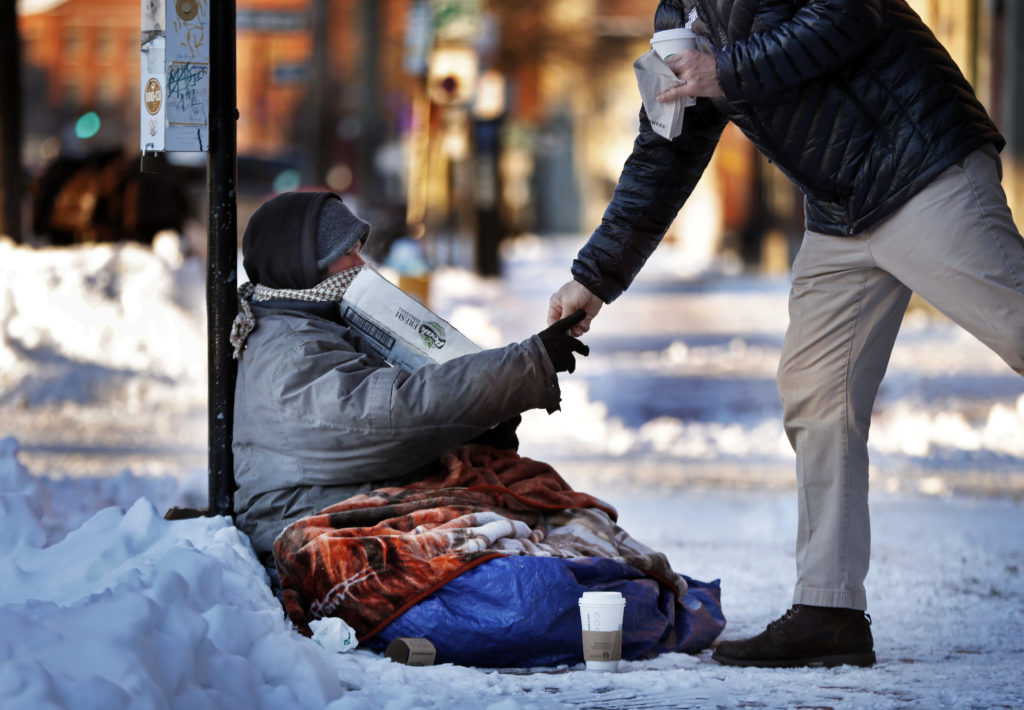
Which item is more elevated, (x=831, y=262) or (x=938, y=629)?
(x=831, y=262)

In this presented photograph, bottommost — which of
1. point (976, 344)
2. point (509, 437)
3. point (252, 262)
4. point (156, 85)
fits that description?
point (976, 344)

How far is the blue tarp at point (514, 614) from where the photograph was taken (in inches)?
148

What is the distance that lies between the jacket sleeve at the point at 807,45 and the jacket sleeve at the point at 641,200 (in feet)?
1.74

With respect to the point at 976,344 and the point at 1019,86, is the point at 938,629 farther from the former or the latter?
the point at 1019,86

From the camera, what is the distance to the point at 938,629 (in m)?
4.44

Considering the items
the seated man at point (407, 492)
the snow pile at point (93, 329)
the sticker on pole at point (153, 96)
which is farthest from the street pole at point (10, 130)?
the seated man at point (407, 492)

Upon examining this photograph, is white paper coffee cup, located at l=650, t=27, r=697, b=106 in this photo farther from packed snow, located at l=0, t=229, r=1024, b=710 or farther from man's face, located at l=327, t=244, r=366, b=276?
packed snow, located at l=0, t=229, r=1024, b=710

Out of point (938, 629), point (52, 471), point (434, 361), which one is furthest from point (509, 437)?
point (52, 471)

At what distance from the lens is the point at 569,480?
7.46 metres

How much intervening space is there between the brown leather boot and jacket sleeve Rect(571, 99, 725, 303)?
3.33ft

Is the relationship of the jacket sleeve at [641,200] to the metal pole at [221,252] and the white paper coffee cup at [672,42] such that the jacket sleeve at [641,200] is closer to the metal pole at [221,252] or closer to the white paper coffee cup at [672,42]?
the white paper coffee cup at [672,42]

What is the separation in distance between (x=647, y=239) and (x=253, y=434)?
1.20 m

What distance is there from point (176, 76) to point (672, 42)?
145 cm

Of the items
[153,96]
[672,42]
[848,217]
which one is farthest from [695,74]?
[153,96]
